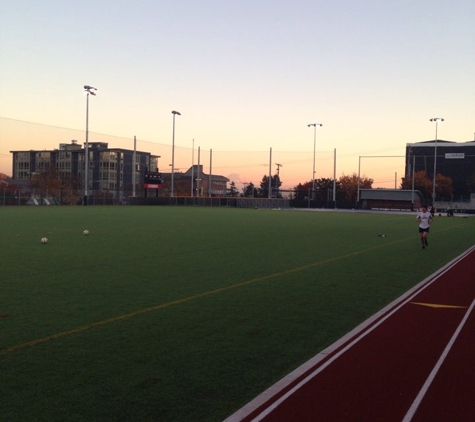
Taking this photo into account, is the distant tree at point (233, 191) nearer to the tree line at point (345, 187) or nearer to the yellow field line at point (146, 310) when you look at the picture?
the tree line at point (345, 187)

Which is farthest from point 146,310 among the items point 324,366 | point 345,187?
point 345,187

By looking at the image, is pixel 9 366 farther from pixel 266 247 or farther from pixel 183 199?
pixel 183 199

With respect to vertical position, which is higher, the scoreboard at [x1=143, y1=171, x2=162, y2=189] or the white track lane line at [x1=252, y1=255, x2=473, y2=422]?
the scoreboard at [x1=143, y1=171, x2=162, y2=189]

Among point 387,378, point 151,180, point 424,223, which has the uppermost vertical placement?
point 151,180

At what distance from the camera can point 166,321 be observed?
25.3 ft

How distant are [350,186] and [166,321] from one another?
387 feet

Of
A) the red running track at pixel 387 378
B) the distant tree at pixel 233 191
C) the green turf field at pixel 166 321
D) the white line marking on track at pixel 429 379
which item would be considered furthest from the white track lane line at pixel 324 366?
the distant tree at pixel 233 191

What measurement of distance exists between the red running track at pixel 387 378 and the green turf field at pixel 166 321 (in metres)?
0.27

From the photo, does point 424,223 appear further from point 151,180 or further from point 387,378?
point 151,180

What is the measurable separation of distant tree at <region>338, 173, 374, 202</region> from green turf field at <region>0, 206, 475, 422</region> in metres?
103

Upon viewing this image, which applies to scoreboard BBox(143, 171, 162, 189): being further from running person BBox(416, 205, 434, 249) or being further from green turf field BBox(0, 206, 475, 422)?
green turf field BBox(0, 206, 475, 422)

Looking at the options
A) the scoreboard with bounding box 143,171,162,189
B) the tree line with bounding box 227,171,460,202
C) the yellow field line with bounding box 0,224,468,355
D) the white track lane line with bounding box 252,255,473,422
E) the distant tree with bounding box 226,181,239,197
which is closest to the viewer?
the white track lane line with bounding box 252,255,473,422

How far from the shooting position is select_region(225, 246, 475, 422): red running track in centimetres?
459

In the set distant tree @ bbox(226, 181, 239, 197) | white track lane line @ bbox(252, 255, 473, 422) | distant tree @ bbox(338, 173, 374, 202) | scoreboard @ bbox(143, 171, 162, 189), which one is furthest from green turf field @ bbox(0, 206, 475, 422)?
distant tree @ bbox(226, 181, 239, 197)
